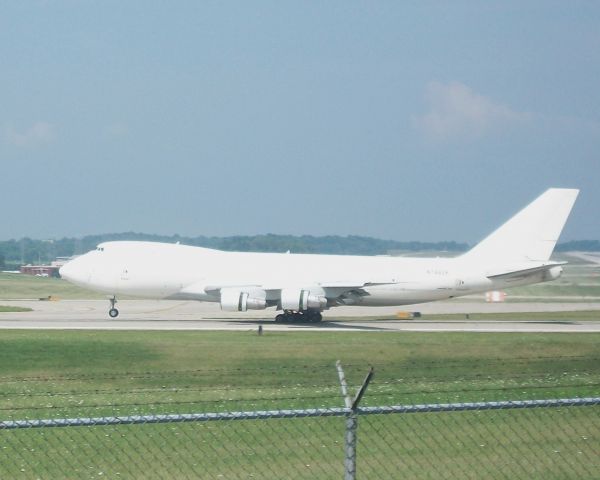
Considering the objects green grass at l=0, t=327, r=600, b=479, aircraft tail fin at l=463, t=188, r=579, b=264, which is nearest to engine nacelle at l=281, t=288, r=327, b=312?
aircraft tail fin at l=463, t=188, r=579, b=264

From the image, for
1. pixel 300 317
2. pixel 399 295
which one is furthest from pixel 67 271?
pixel 399 295

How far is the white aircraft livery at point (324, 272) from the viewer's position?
4900 cm

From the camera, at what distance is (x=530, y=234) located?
167 ft

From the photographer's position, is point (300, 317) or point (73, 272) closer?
point (300, 317)

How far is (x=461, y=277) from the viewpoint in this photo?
166ft

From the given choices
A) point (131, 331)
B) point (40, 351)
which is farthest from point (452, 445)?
point (131, 331)

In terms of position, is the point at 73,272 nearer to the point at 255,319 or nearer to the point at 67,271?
the point at 67,271

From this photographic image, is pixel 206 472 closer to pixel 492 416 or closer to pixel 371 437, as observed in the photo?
pixel 371 437

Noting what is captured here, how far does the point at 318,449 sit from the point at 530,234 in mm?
38131

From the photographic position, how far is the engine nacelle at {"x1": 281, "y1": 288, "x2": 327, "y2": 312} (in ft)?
156

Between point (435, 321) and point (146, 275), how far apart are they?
→ 47.6 feet

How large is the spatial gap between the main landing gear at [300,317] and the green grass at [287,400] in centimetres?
1150

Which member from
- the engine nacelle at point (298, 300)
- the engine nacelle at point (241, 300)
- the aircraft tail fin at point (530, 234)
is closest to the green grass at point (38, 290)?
the engine nacelle at point (241, 300)

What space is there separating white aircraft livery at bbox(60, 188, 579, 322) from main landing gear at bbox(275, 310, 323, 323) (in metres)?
0.05
